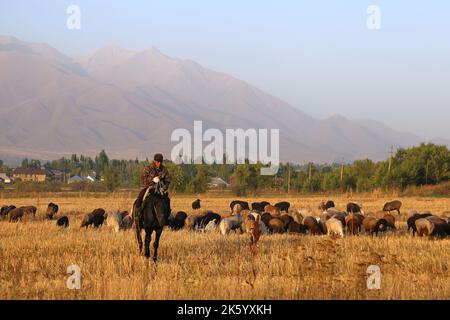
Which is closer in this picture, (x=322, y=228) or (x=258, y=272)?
(x=258, y=272)

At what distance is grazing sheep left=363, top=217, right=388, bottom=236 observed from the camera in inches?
923

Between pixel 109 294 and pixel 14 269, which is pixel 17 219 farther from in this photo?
pixel 109 294

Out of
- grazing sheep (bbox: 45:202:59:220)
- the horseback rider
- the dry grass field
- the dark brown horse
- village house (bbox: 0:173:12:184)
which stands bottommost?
village house (bbox: 0:173:12:184)

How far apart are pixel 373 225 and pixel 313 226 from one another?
226 centimetres

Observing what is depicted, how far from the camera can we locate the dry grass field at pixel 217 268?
10.5 metres

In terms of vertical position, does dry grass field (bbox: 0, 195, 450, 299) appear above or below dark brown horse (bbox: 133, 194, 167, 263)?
below

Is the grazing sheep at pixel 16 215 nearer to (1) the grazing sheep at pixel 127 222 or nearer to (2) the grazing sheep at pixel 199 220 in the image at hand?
(1) the grazing sheep at pixel 127 222

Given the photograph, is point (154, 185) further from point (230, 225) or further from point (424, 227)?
point (424, 227)

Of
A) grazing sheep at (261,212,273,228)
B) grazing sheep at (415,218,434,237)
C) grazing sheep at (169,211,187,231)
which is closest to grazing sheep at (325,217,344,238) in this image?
grazing sheep at (261,212,273,228)

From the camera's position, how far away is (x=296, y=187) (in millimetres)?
91000

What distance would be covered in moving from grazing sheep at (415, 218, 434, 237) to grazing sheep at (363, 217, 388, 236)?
4.98 feet

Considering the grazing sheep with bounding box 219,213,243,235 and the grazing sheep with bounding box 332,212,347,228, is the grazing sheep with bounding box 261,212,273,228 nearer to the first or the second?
the grazing sheep with bounding box 219,213,243,235

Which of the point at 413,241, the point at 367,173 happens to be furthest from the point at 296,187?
the point at 413,241
